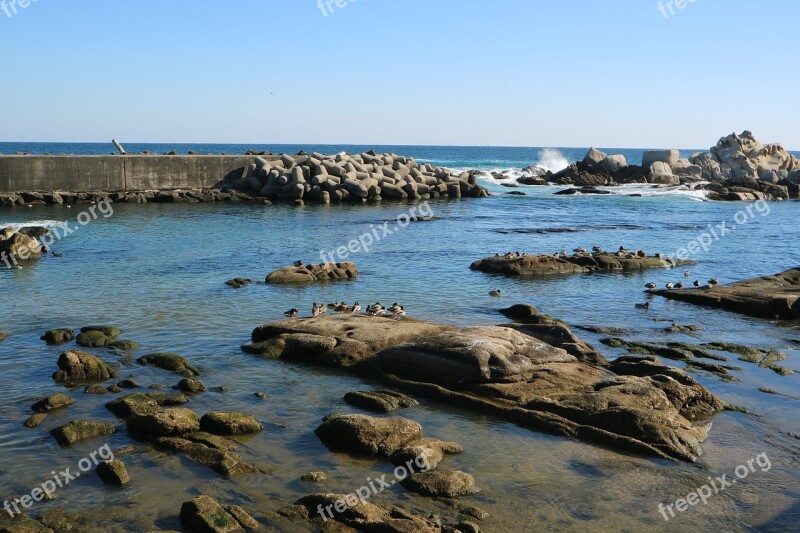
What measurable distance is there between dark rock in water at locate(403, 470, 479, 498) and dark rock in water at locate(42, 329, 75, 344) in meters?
8.96

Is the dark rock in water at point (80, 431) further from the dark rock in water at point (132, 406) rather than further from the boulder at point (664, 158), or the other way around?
the boulder at point (664, 158)

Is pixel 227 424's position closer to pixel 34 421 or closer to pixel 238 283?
pixel 34 421

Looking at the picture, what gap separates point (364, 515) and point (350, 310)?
978 centimetres

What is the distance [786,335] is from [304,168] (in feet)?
113

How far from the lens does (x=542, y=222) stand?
41156 millimetres

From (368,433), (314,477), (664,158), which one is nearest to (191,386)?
(368,433)

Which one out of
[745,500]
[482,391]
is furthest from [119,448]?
[745,500]

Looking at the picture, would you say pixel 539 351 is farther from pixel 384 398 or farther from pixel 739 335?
pixel 739 335

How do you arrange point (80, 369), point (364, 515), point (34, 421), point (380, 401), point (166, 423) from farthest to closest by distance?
point (80, 369)
point (380, 401)
point (34, 421)
point (166, 423)
point (364, 515)

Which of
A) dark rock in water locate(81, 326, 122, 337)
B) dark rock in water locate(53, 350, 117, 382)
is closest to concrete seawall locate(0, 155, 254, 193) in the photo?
dark rock in water locate(81, 326, 122, 337)

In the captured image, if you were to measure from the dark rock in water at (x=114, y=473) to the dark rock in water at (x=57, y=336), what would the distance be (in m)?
6.56

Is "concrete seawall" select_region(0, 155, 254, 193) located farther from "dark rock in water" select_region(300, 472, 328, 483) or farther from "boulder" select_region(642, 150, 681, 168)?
"boulder" select_region(642, 150, 681, 168)

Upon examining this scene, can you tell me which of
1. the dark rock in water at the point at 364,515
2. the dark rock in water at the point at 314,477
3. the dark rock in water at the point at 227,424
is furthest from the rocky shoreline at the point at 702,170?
the dark rock in water at the point at 364,515

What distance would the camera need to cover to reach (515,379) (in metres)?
12.9
